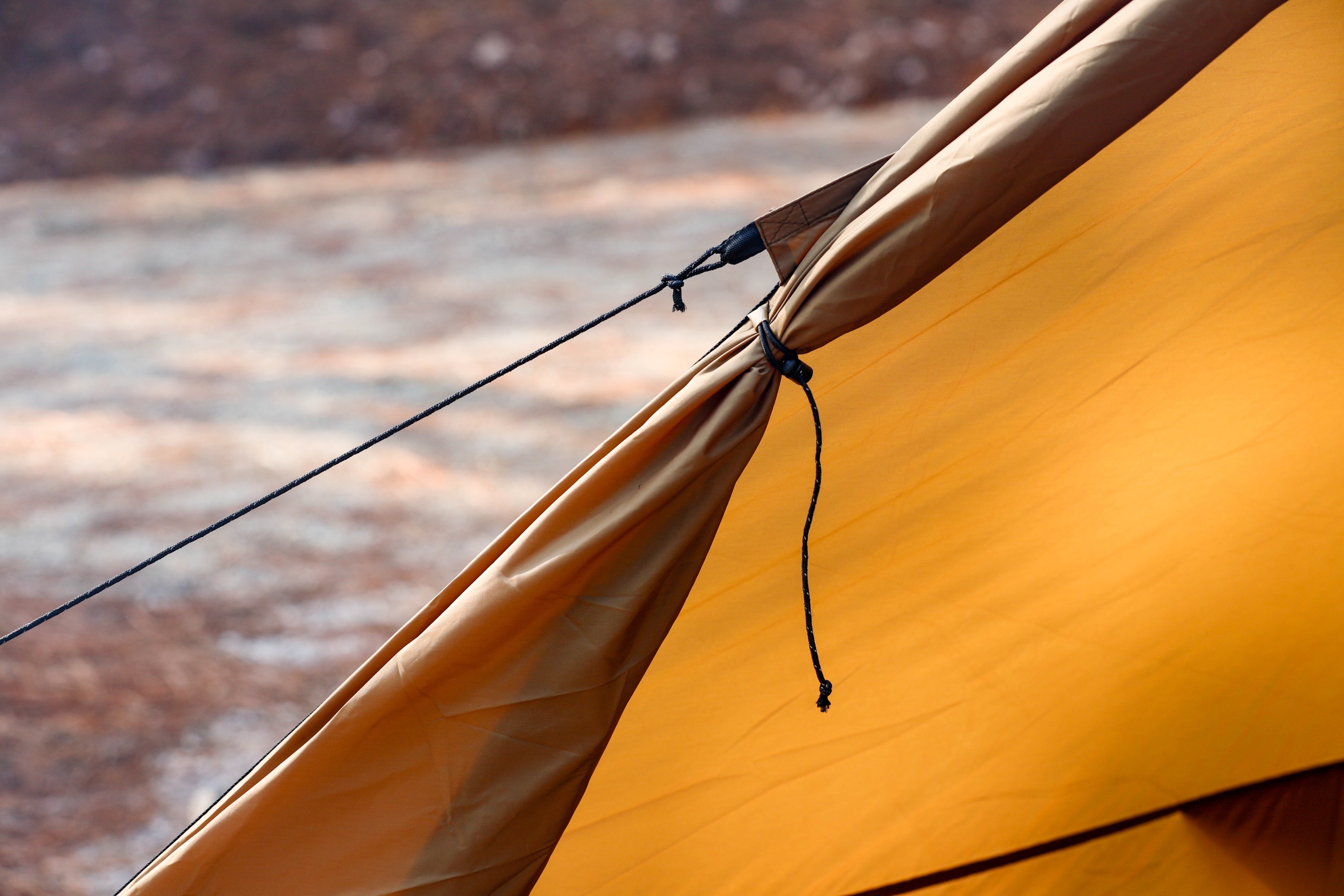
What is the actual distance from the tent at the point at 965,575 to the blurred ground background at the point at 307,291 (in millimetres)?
1675

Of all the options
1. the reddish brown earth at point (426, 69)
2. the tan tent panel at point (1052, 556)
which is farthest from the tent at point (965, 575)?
the reddish brown earth at point (426, 69)

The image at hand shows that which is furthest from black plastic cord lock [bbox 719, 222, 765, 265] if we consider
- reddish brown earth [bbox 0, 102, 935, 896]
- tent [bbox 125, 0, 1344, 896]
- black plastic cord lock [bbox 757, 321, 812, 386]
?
reddish brown earth [bbox 0, 102, 935, 896]

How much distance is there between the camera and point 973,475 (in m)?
1.42

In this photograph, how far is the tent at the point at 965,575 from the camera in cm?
114

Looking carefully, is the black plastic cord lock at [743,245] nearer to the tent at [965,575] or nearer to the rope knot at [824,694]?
the tent at [965,575]

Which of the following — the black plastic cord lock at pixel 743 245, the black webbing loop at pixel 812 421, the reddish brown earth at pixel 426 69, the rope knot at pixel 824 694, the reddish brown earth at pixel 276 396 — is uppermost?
the reddish brown earth at pixel 426 69

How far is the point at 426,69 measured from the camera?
33.0 ft

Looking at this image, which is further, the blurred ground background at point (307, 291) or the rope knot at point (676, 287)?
the blurred ground background at point (307, 291)

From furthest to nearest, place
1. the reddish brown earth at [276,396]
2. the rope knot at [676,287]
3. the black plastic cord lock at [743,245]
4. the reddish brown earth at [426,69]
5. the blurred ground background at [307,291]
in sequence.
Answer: the reddish brown earth at [426,69], the blurred ground background at [307,291], the reddish brown earth at [276,396], the rope knot at [676,287], the black plastic cord lock at [743,245]

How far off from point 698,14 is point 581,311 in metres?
5.58

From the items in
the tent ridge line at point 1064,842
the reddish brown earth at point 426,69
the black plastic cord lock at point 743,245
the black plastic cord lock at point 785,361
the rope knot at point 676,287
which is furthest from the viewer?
the reddish brown earth at point 426,69

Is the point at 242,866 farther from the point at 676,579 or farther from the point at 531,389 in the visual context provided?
the point at 531,389

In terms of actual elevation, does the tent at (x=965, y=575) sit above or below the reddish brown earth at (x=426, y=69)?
below

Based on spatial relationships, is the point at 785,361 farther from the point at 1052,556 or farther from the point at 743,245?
the point at 1052,556
